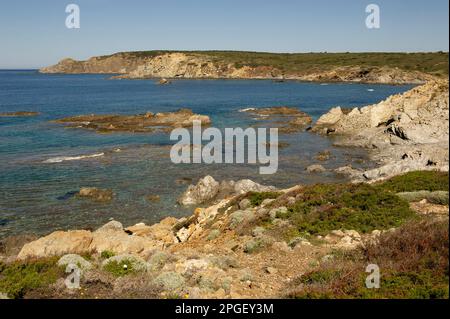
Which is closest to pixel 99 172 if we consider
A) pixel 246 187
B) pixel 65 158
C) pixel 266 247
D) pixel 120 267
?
pixel 65 158

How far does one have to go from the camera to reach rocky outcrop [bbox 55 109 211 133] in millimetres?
63688

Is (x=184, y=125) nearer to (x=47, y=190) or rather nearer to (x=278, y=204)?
(x=47, y=190)

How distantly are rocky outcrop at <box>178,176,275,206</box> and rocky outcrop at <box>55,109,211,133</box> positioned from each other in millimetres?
31653

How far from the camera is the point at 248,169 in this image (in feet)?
131

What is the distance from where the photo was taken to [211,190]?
32.0m

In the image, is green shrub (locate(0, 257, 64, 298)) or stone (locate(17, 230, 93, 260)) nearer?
green shrub (locate(0, 257, 64, 298))

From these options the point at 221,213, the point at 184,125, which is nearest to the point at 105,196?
the point at 221,213

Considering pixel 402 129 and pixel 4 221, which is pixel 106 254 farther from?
pixel 402 129

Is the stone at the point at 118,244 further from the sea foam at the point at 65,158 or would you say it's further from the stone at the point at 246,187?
the sea foam at the point at 65,158

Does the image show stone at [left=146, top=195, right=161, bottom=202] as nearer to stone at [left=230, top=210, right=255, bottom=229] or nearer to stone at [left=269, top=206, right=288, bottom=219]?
stone at [left=230, top=210, right=255, bottom=229]

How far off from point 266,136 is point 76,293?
155 feet

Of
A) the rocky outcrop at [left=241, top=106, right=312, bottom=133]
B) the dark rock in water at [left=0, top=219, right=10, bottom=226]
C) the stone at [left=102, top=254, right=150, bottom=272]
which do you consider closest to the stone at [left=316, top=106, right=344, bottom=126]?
the rocky outcrop at [left=241, top=106, right=312, bottom=133]

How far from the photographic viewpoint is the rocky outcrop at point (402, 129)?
119 ft

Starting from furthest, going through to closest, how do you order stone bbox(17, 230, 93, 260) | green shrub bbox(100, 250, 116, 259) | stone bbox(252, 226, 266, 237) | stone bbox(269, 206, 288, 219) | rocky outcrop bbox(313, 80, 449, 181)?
rocky outcrop bbox(313, 80, 449, 181) → stone bbox(269, 206, 288, 219) → stone bbox(252, 226, 266, 237) → stone bbox(17, 230, 93, 260) → green shrub bbox(100, 250, 116, 259)
